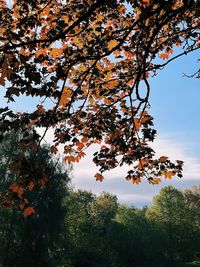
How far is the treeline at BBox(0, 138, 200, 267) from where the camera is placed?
3681 cm

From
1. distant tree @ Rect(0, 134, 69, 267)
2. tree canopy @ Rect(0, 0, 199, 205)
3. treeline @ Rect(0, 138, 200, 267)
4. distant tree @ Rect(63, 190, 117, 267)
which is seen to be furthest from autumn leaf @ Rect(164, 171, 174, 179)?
distant tree @ Rect(63, 190, 117, 267)

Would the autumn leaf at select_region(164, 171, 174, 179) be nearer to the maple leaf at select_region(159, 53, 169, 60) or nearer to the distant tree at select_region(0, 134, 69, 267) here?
the maple leaf at select_region(159, 53, 169, 60)

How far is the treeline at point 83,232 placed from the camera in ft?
121

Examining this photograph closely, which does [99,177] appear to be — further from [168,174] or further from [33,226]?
[33,226]

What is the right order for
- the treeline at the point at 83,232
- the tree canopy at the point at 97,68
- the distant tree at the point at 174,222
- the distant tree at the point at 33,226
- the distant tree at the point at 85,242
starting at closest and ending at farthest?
the tree canopy at the point at 97,68 → the distant tree at the point at 33,226 → the treeline at the point at 83,232 → the distant tree at the point at 85,242 → the distant tree at the point at 174,222

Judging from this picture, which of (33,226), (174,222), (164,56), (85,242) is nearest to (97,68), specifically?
(164,56)

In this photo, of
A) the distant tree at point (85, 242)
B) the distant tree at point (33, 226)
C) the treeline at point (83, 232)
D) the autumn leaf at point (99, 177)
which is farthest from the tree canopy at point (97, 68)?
the distant tree at point (85, 242)

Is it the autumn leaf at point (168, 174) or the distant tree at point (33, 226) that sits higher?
the distant tree at point (33, 226)

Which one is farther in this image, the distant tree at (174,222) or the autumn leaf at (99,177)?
the distant tree at (174,222)

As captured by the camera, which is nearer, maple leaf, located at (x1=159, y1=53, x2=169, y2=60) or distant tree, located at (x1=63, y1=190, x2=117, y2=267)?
maple leaf, located at (x1=159, y1=53, x2=169, y2=60)

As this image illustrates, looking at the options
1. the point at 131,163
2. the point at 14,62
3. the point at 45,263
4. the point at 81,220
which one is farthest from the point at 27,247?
the point at 14,62

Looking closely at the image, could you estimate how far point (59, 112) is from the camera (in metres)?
9.59

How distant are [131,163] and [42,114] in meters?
3.13

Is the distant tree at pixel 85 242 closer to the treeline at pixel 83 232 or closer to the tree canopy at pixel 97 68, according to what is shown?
the treeline at pixel 83 232
